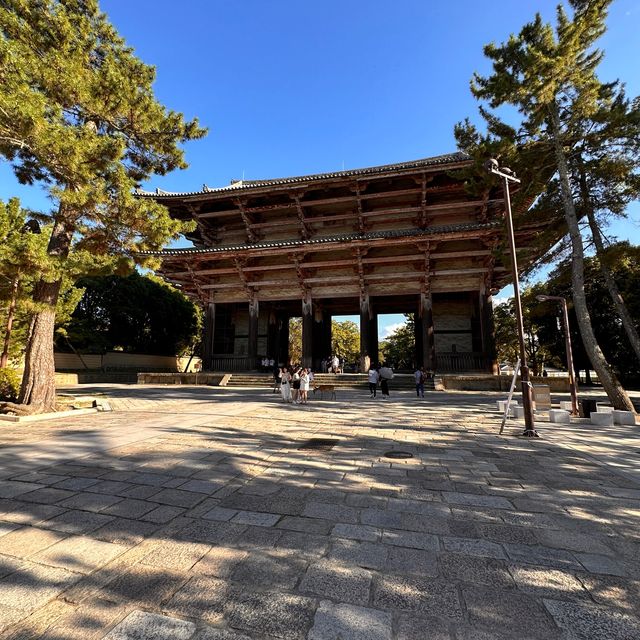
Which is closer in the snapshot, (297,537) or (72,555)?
(72,555)

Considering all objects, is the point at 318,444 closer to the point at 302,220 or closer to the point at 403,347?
the point at 302,220

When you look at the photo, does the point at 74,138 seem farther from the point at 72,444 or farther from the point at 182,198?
the point at 182,198

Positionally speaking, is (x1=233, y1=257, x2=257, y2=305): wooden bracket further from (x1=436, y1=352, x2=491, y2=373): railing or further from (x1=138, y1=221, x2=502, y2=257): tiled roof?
(x1=436, y1=352, x2=491, y2=373): railing

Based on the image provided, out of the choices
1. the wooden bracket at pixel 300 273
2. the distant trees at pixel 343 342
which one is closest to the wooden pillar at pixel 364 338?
the wooden bracket at pixel 300 273

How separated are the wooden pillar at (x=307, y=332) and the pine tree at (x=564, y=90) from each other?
12403 mm

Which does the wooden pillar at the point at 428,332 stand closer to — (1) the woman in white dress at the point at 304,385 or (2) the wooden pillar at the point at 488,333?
(2) the wooden pillar at the point at 488,333

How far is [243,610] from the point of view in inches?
75.9

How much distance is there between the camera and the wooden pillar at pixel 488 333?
55.9 feet

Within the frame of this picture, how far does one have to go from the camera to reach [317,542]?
269cm

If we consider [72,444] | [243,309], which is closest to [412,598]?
[72,444]

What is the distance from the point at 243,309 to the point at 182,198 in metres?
7.78

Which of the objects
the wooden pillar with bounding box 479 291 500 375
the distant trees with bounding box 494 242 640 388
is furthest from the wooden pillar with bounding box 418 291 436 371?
the distant trees with bounding box 494 242 640 388

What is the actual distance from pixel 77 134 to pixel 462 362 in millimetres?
18000

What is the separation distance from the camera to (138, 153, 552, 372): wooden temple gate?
17.5 metres
